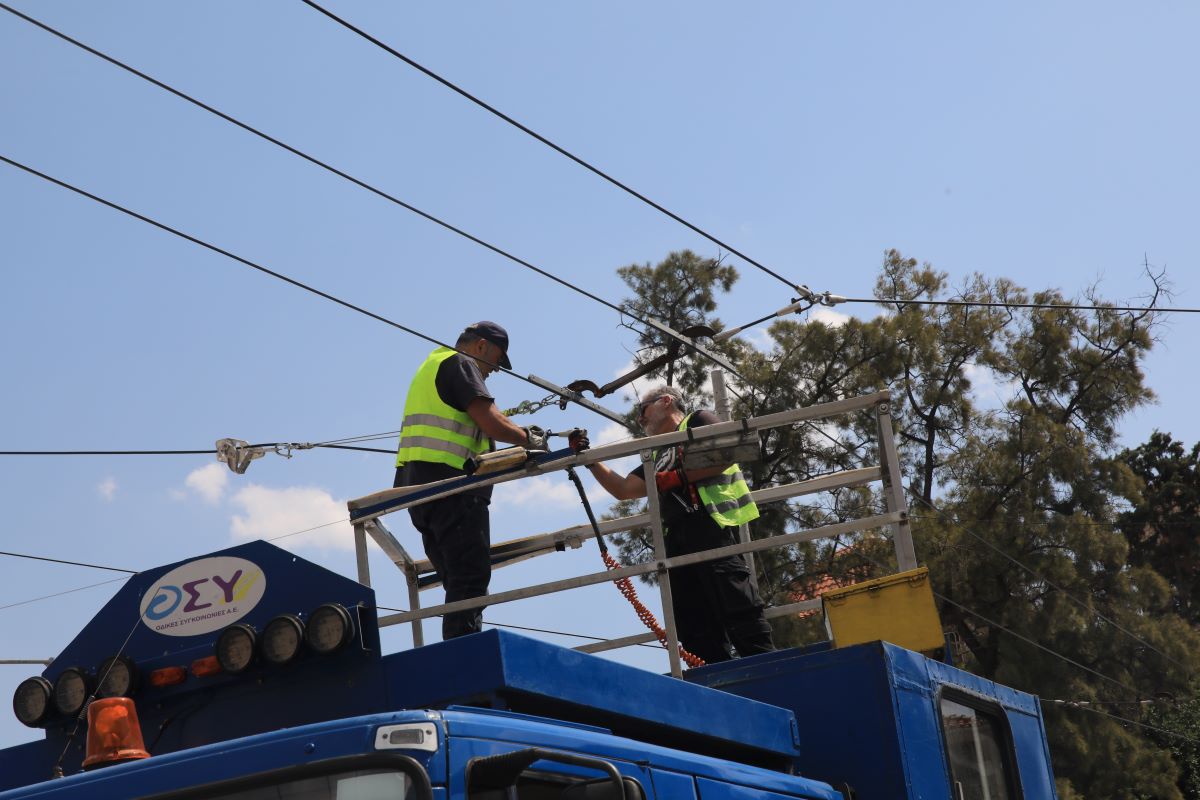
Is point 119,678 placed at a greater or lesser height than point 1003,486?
lesser

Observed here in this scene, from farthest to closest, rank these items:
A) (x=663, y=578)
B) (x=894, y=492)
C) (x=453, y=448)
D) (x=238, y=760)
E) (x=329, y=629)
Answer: (x=453, y=448) → (x=894, y=492) → (x=663, y=578) → (x=329, y=629) → (x=238, y=760)

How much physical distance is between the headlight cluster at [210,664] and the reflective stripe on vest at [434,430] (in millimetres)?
2038

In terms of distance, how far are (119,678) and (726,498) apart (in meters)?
3.28

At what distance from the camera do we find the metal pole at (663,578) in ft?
16.9

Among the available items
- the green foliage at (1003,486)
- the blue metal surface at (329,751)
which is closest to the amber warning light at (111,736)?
the blue metal surface at (329,751)

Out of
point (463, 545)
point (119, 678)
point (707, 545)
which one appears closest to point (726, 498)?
point (707, 545)

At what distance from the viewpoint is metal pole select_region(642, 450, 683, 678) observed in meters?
5.16

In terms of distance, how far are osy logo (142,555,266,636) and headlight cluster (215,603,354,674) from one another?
9 cm

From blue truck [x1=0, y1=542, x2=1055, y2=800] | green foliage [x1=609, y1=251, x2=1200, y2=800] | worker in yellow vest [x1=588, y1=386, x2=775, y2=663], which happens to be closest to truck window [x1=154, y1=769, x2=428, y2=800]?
blue truck [x1=0, y1=542, x2=1055, y2=800]

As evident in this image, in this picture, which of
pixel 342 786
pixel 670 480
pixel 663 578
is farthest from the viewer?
pixel 670 480

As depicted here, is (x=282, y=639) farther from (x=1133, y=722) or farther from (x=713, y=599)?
(x=1133, y=722)

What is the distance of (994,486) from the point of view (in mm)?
20203

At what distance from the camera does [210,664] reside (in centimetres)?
424

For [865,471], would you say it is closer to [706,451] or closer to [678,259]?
[706,451]
